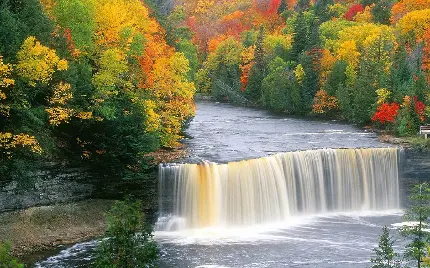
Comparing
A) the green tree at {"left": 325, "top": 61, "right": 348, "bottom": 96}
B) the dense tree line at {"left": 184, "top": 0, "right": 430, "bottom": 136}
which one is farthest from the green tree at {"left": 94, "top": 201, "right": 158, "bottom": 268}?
the green tree at {"left": 325, "top": 61, "right": 348, "bottom": 96}

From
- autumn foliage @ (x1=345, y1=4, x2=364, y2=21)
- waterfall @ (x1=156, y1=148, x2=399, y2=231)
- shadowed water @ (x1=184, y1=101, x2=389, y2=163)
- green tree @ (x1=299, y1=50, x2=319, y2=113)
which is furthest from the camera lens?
autumn foliage @ (x1=345, y1=4, x2=364, y2=21)

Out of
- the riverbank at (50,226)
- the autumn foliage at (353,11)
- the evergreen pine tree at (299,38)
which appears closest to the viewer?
the riverbank at (50,226)

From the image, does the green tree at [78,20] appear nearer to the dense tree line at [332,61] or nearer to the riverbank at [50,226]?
the riverbank at [50,226]

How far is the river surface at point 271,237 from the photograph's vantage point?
3014 cm

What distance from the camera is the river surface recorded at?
1187 inches

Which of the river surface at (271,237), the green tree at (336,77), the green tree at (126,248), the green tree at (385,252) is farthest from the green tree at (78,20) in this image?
the green tree at (336,77)

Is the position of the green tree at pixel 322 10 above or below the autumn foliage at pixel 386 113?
above

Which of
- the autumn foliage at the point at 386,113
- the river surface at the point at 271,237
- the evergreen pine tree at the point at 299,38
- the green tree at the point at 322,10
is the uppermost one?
the green tree at the point at 322,10

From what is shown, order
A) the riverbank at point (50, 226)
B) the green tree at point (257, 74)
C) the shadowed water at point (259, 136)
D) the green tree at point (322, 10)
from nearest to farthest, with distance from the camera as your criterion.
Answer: the riverbank at point (50, 226) < the shadowed water at point (259, 136) < the green tree at point (257, 74) < the green tree at point (322, 10)

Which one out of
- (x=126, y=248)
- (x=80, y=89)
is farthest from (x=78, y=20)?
(x=126, y=248)

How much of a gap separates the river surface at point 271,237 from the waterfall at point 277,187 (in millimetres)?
947

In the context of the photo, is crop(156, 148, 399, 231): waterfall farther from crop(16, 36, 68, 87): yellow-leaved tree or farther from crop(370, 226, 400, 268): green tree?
crop(370, 226, 400, 268): green tree

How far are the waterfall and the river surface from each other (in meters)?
0.95

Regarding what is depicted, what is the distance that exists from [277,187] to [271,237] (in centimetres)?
503
